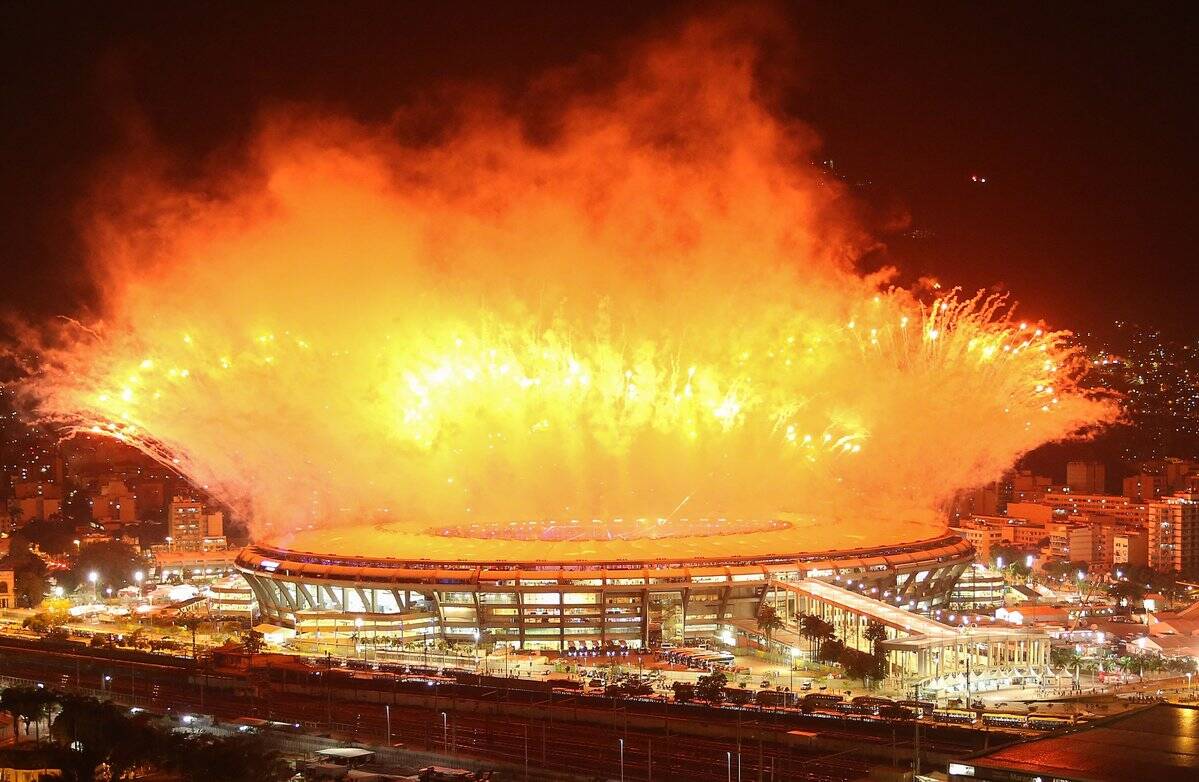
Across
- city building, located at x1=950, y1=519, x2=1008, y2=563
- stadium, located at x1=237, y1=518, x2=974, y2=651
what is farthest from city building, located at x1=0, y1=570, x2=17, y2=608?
city building, located at x1=950, y1=519, x2=1008, y2=563

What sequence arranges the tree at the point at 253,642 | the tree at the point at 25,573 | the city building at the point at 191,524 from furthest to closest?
1. the city building at the point at 191,524
2. the tree at the point at 25,573
3. the tree at the point at 253,642

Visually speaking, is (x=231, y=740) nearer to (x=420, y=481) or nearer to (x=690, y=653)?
(x=690, y=653)

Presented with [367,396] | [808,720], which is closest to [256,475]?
[367,396]

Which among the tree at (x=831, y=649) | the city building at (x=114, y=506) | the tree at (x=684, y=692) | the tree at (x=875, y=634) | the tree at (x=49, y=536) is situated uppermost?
the city building at (x=114, y=506)

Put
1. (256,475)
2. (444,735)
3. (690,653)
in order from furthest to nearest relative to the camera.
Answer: (256,475)
(690,653)
(444,735)

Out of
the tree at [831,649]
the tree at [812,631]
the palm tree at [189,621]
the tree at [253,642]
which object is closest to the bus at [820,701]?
the tree at [831,649]

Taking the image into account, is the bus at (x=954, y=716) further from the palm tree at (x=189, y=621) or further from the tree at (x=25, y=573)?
the tree at (x=25, y=573)
